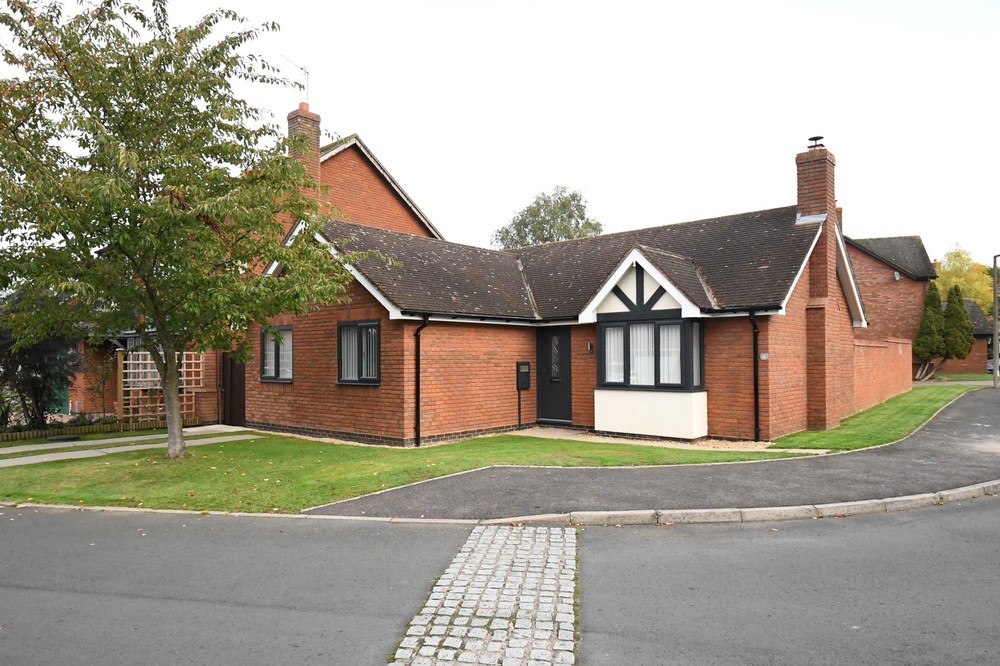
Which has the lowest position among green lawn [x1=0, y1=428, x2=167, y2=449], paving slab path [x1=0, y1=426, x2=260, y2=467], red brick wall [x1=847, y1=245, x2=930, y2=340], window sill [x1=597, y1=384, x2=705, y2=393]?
green lawn [x1=0, y1=428, x2=167, y2=449]

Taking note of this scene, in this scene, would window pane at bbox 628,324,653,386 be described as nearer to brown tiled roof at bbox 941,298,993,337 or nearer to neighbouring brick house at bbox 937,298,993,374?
brown tiled roof at bbox 941,298,993,337

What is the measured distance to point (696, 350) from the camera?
14.4 m

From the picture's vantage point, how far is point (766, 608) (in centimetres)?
491

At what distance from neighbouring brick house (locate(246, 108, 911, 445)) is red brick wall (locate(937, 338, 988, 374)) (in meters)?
34.8

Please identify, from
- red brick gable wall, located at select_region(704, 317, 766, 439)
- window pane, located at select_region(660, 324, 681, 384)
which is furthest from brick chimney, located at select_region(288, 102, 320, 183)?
red brick gable wall, located at select_region(704, 317, 766, 439)

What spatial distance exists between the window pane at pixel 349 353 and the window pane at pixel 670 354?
7.02 meters

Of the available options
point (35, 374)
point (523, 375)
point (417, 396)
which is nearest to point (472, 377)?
point (417, 396)

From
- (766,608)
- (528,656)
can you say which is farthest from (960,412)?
(528,656)

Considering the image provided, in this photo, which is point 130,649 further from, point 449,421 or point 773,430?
point 773,430

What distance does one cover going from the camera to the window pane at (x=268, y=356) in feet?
57.3

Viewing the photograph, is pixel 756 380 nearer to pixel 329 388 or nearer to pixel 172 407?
pixel 329 388

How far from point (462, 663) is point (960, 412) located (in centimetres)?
2045

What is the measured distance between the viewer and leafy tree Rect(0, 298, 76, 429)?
16.2m

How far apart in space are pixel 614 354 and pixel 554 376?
2.20 metres
